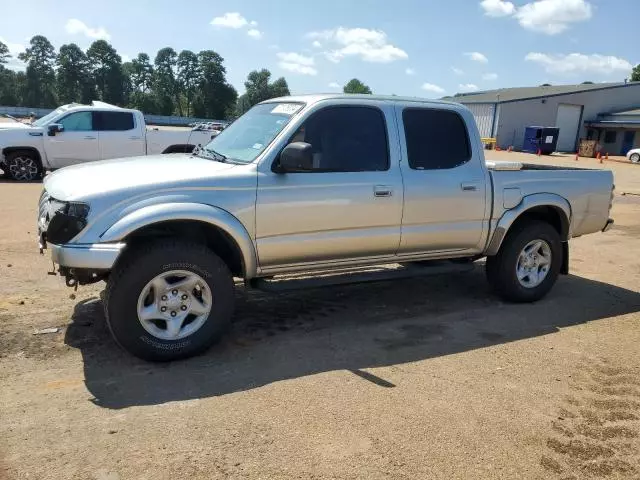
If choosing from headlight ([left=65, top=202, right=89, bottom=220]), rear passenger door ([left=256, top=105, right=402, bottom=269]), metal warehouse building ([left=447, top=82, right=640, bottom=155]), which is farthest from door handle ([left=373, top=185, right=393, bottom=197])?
metal warehouse building ([left=447, top=82, right=640, bottom=155])

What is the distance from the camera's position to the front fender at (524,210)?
5.46m

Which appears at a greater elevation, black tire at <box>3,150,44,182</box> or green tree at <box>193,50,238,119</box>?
green tree at <box>193,50,238,119</box>

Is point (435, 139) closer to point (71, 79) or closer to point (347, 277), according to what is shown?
point (347, 277)

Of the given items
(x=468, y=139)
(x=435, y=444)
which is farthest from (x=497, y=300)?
(x=435, y=444)

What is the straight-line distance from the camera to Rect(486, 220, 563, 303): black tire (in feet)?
18.5

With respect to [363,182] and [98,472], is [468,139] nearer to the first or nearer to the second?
[363,182]

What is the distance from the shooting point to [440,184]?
505 centimetres

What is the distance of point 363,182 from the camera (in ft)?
15.3

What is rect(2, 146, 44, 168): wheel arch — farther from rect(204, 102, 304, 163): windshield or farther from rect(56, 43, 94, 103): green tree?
rect(56, 43, 94, 103): green tree

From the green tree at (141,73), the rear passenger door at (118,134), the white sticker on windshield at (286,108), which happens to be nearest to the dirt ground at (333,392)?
the white sticker on windshield at (286,108)

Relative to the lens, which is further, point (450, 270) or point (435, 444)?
point (450, 270)

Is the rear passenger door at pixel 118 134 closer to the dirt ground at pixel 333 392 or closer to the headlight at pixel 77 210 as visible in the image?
the dirt ground at pixel 333 392

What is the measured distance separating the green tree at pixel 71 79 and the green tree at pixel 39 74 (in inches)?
62.4

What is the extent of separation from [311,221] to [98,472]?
7.84 feet
